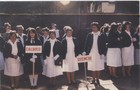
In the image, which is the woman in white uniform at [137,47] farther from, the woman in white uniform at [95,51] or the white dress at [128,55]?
the woman in white uniform at [95,51]

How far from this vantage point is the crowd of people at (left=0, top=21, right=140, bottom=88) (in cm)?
322

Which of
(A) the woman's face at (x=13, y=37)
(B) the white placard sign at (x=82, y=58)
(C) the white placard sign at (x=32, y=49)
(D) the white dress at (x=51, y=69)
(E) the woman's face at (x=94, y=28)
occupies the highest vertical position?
(E) the woman's face at (x=94, y=28)

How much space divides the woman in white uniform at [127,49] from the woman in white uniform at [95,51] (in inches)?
8.5

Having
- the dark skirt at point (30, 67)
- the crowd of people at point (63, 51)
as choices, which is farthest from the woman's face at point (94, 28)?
the dark skirt at point (30, 67)

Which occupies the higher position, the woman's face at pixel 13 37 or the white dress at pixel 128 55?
the woman's face at pixel 13 37

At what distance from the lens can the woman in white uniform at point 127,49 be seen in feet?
10.9

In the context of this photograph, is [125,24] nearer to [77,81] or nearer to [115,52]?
[115,52]

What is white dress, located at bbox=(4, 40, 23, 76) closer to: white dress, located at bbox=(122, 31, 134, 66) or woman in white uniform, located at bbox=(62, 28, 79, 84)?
woman in white uniform, located at bbox=(62, 28, 79, 84)

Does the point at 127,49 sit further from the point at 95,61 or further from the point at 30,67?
the point at 30,67

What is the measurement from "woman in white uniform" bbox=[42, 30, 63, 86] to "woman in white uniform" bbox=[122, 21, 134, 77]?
2.10 feet

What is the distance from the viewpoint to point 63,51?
10.9 feet

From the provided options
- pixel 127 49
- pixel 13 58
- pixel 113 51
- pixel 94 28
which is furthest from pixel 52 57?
pixel 127 49

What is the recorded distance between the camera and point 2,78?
3258mm

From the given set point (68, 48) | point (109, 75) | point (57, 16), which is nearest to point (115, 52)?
point (109, 75)
